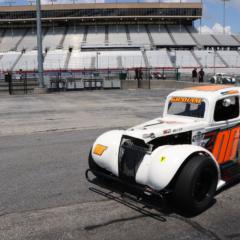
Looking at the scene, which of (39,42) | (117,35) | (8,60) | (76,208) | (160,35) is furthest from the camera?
(160,35)

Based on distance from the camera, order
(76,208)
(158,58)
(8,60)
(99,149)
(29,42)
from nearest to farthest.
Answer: (76,208), (99,149), (158,58), (8,60), (29,42)

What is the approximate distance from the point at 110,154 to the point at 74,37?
232 feet

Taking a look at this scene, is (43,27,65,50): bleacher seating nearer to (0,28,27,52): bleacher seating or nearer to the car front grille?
(0,28,27,52): bleacher seating

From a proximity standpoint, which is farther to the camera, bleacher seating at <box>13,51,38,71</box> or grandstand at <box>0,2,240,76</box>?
grandstand at <box>0,2,240,76</box>

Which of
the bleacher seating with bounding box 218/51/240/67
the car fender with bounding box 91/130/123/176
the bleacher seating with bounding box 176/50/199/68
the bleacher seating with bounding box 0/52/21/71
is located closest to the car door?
the car fender with bounding box 91/130/123/176

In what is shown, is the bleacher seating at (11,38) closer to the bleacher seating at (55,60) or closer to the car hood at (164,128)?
the bleacher seating at (55,60)

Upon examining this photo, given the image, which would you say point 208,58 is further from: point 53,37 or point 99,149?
point 99,149

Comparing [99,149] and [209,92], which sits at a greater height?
[209,92]

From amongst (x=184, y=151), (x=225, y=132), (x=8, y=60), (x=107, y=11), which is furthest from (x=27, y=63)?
(x=184, y=151)

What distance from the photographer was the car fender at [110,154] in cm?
586

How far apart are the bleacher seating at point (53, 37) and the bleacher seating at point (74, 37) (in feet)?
4.92

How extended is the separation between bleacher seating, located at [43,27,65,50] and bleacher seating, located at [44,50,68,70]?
5278mm

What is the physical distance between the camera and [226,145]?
6.30 meters

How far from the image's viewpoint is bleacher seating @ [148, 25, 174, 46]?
70812mm
